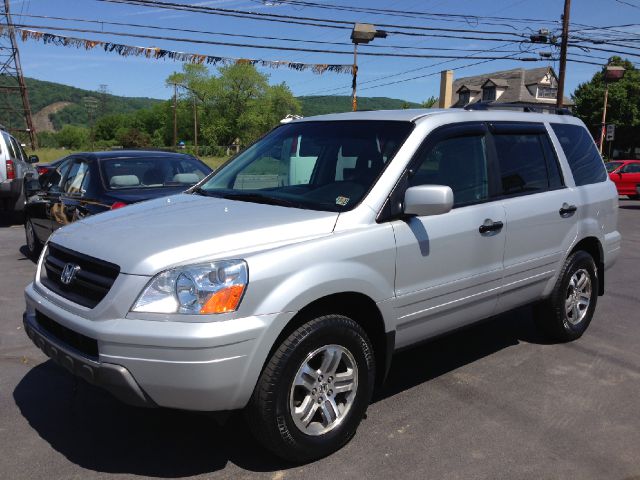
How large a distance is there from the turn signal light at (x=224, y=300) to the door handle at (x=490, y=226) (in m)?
1.89

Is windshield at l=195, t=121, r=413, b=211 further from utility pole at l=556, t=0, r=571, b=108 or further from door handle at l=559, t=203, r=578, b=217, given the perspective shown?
utility pole at l=556, t=0, r=571, b=108

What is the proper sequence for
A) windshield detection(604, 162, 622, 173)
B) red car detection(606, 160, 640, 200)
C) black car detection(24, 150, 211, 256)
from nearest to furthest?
1. black car detection(24, 150, 211, 256)
2. red car detection(606, 160, 640, 200)
3. windshield detection(604, 162, 622, 173)

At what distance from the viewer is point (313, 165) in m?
4.10

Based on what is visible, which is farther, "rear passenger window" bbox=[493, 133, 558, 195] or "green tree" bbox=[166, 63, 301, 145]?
"green tree" bbox=[166, 63, 301, 145]

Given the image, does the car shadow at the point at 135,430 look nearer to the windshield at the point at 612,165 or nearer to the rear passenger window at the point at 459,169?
the rear passenger window at the point at 459,169

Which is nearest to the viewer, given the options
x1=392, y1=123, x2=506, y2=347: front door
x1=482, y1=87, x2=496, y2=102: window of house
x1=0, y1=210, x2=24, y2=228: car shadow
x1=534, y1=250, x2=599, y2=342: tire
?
x1=392, y1=123, x2=506, y2=347: front door

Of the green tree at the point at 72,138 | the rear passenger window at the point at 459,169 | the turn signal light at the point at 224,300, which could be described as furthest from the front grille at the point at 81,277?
the green tree at the point at 72,138

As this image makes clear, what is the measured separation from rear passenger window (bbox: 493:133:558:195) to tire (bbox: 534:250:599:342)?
2.65 ft

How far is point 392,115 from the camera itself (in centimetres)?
401

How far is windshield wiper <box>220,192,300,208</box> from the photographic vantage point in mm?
3506

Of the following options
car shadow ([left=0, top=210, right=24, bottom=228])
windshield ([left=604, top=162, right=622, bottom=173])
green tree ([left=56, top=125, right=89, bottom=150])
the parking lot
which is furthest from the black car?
green tree ([left=56, top=125, right=89, bottom=150])

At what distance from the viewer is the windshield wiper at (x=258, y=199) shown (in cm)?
351

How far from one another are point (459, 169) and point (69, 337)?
2.61 m

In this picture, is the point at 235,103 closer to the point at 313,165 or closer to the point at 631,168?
the point at 631,168
